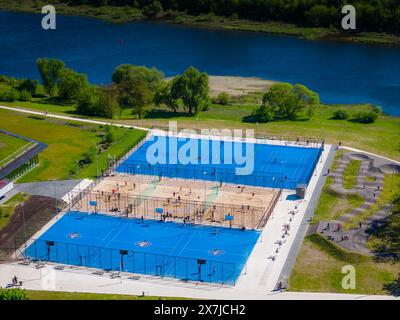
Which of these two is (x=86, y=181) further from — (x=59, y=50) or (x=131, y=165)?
(x=59, y=50)

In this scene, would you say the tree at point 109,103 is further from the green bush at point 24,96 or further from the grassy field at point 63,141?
the green bush at point 24,96

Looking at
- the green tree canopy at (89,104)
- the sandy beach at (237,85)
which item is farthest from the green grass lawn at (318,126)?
the sandy beach at (237,85)

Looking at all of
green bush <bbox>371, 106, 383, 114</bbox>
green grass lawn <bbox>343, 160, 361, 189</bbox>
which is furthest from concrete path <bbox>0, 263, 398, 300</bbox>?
green bush <bbox>371, 106, 383, 114</bbox>

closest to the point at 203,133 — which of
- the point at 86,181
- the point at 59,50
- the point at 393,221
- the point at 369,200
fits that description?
the point at 86,181

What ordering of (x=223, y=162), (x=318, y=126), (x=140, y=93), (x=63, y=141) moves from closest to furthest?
(x=223, y=162)
(x=63, y=141)
(x=318, y=126)
(x=140, y=93)

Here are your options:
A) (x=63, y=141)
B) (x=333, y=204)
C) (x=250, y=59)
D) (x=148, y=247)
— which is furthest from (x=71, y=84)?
(x=333, y=204)

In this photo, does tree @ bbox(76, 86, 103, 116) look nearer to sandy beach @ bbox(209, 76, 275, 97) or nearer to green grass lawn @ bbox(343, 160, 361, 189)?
sandy beach @ bbox(209, 76, 275, 97)

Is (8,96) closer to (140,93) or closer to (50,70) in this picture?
(50,70)

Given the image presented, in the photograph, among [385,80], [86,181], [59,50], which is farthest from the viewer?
[59,50]
